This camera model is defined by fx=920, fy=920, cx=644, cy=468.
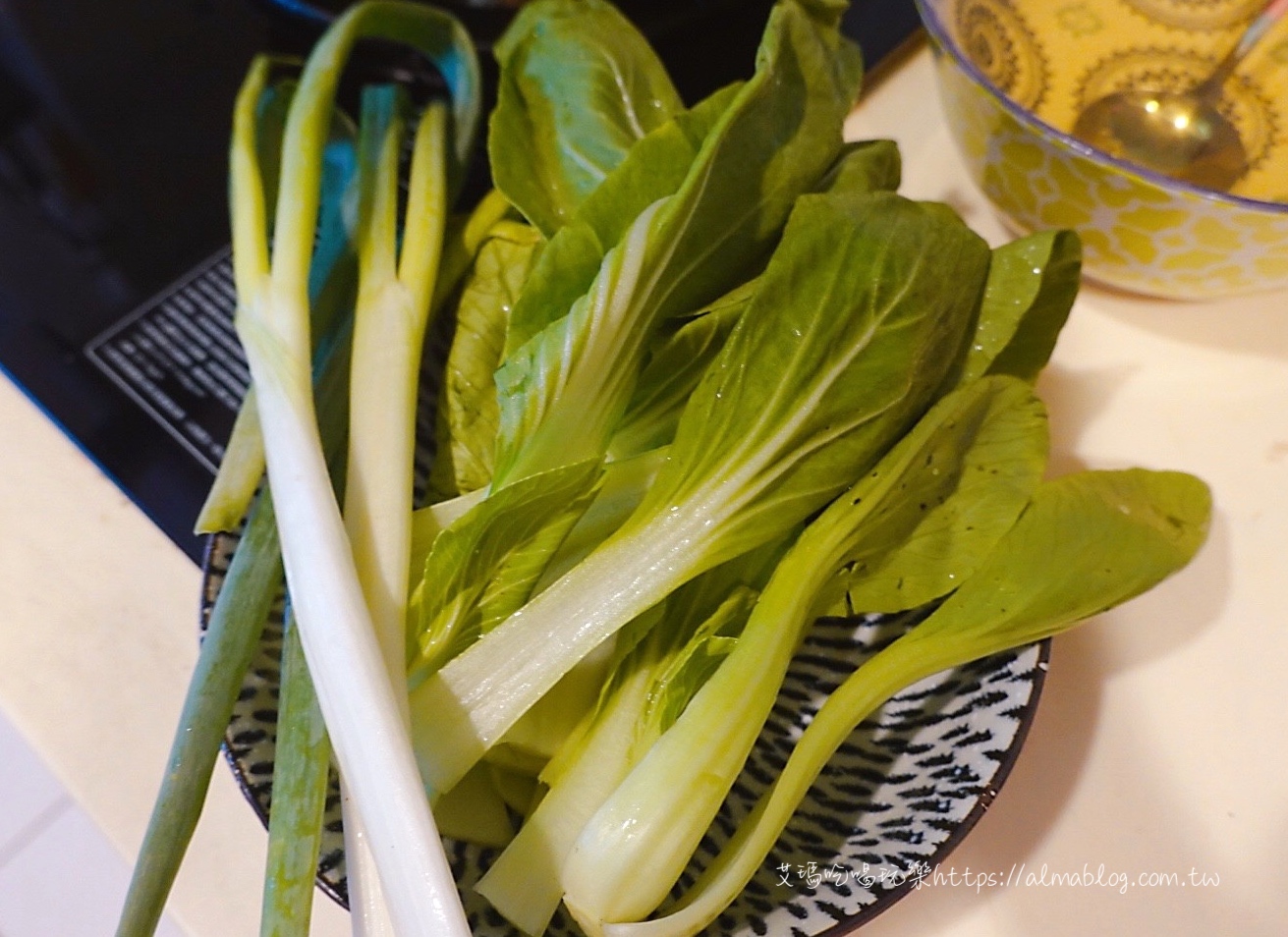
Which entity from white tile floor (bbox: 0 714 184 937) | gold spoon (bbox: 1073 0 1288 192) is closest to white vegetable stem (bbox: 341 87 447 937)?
white tile floor (bbox: 0 714 184 937)

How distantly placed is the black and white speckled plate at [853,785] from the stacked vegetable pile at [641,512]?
0.02 meters

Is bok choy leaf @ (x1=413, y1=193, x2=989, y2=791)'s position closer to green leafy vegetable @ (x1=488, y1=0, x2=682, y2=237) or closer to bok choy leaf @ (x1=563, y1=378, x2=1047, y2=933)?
bok choy leaf @ (x1=563, y1=378, x2=1047, y2=933)

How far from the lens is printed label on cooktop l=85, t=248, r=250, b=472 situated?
2.14 ft

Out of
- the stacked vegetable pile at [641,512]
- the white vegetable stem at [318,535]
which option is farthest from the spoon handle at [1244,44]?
the white vegetable stem at [318,535]

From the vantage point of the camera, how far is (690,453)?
1.55 feet

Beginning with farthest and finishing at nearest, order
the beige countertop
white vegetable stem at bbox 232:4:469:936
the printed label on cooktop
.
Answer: the printed label on cooktop → the beige countertop → white vegetable stem at bbox 232:4:469:936

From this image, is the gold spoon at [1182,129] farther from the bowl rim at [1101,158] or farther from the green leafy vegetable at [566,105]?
the green leafy vegetable at [566,105]

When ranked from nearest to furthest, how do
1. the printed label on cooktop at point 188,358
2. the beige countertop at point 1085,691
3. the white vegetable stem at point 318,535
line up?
the white vegetable stem at point 318,535, the beige countertop at point 1085,691, the printed label on cooktop at point 188,358

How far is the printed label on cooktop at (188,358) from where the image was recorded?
0.65 metres

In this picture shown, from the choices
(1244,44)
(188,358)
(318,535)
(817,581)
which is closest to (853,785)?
(817,581)

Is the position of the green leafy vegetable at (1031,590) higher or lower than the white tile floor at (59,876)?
lower

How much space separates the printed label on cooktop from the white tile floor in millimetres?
222

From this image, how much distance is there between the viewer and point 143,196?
0.77 metres

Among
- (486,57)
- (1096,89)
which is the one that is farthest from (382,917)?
(1096,89)
